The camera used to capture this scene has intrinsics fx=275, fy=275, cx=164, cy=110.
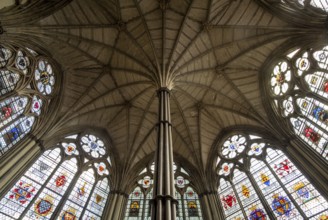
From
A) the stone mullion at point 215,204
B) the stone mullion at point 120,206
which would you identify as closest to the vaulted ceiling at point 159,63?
the stone mullion at point 215,204

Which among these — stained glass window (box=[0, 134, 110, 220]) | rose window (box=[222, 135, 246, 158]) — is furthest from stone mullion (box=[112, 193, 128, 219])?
rose window (box=[222, 135, 246, 158])

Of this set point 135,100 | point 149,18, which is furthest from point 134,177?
point 149,18

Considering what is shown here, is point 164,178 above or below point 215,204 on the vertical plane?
below

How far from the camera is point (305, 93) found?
14.1 m

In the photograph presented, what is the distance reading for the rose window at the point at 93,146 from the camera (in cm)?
1720

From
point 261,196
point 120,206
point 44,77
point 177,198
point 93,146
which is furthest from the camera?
point 93,146

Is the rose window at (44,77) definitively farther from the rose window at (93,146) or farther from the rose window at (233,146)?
the rose window at (233,146)

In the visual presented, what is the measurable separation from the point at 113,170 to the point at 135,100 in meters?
4.76

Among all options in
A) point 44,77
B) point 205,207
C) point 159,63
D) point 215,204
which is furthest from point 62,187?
point 159,63

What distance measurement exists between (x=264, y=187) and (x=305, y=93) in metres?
5.27

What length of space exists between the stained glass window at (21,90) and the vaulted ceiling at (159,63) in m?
0.90

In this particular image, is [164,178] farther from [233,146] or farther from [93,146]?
[93,146]

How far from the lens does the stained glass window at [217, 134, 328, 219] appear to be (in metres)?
12.3

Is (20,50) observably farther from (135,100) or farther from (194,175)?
(194,175)
